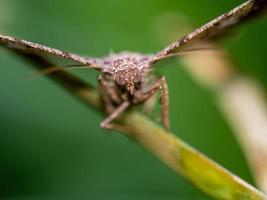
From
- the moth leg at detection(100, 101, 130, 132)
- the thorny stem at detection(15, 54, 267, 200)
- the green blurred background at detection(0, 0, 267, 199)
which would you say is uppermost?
the green blurred background at detection(0, 0, 267, 199)

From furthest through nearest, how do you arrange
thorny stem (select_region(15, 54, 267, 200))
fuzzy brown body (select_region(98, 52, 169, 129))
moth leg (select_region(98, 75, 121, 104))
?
moth leg (select_region(98, 75, 121, 104)), fuzzy brown body (select_region(98, 52, 169, 129)), thorny stem (select_region(15, 54, 267, 200))

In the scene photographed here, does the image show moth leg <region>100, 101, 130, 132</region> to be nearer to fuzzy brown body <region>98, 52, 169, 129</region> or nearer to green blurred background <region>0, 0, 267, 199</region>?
fuzzy brown body <region>98, 52, 169, 129</region>

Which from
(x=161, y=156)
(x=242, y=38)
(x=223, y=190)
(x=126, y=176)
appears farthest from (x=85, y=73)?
(x=223, y=190)

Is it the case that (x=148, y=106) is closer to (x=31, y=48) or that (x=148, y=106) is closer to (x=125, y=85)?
(x=125, y=85)

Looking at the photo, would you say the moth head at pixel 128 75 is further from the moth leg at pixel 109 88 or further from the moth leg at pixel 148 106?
the moth leg at pixel 148 106

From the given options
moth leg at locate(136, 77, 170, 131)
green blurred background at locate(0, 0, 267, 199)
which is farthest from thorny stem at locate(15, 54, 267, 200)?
green blurred background at locate(0, 0, 267, 199)

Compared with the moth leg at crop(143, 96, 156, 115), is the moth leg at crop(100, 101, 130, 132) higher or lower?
lower

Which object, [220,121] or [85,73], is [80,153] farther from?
[220,121]
